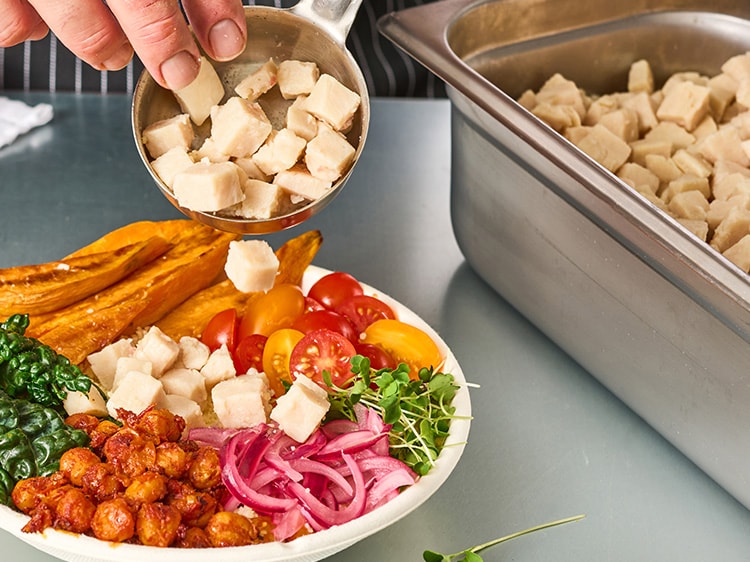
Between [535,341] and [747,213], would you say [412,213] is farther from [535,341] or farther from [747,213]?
[747,213]

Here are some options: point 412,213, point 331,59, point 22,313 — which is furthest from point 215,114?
point 412,213

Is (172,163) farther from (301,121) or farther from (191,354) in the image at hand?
(191,354)

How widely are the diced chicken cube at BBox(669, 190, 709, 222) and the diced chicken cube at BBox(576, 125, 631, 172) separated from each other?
Answer: 13 cm

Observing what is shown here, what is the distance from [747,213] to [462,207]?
0.45 meters

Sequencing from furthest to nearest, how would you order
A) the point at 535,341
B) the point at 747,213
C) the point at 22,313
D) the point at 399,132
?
the point at 399,132
the point at 535,341
the point at 747,213
the point at 22,313

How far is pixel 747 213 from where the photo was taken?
1.48m

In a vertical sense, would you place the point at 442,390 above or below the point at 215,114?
below

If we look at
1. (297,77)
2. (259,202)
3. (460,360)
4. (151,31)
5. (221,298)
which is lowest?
(460,360)

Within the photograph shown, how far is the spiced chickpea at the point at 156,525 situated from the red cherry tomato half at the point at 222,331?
373 mm

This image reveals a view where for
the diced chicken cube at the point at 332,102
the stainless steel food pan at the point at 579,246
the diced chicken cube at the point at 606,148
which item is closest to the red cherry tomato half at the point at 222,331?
the diced chicken cube at the point at 332,102

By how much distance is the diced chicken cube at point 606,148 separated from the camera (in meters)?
1.65

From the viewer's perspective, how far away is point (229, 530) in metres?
Answer: 1.06

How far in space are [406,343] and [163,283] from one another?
1.22ft

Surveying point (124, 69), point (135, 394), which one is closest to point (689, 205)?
point (135, 394)
